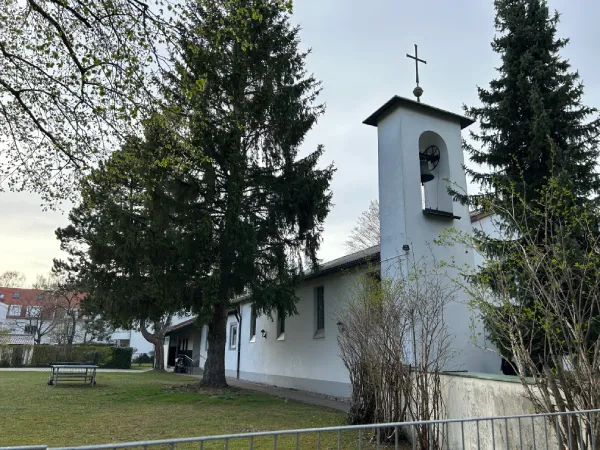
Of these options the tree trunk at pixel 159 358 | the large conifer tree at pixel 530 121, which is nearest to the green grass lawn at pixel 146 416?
the large conifer tree at pixel 530 121

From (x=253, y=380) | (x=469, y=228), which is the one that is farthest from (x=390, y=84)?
(x=253, y=380)

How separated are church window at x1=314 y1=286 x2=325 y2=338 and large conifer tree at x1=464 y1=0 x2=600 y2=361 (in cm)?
740

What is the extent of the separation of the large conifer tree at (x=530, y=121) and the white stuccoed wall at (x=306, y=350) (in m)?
3.83

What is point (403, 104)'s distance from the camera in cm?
948

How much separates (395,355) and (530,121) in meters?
5.38

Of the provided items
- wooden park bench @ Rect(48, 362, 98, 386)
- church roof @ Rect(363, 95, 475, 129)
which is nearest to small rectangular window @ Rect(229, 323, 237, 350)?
wooden park bench @ Rect(48, 362, 98, 386)

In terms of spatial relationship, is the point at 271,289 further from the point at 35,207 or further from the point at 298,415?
the point at 35,207

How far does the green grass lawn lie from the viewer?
652 cm

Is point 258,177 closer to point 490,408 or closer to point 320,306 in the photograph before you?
point 320,306

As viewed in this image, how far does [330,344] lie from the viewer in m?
13.2

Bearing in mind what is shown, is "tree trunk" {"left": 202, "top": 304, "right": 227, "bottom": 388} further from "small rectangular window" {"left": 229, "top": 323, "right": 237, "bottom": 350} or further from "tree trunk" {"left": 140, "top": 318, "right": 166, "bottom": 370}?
"tree trunk" {"left": 140, "top": 318, "right": 166, "bottom": 370}

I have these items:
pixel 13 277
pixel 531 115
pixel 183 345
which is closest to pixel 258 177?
pixel 531 115

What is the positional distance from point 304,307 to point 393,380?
904cm

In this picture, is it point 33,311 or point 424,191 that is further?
point 33,311
